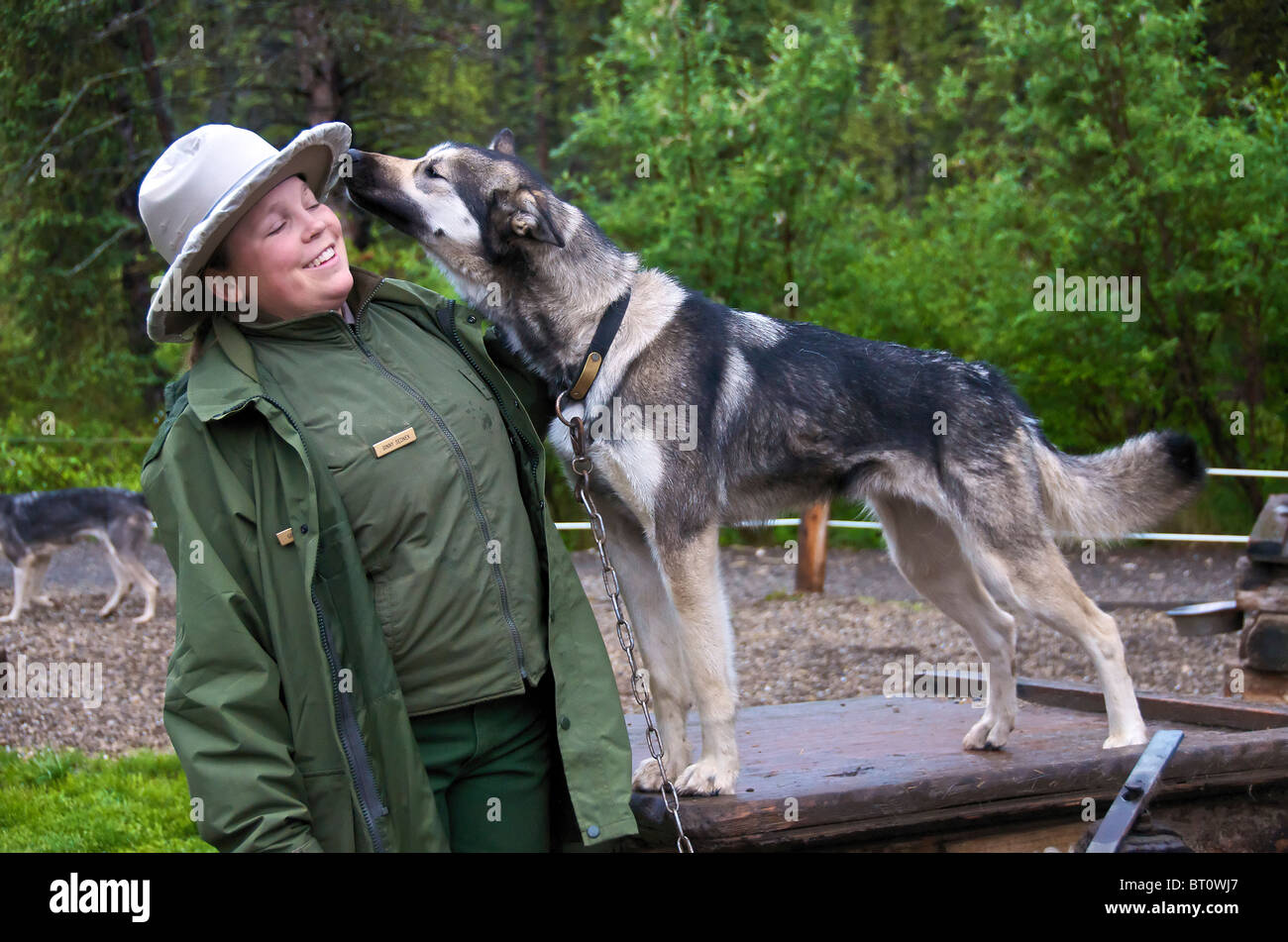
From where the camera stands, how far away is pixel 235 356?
257 cm

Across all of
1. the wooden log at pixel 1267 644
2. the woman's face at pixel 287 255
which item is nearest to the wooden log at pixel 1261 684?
the wooden log at pixel 1267 644

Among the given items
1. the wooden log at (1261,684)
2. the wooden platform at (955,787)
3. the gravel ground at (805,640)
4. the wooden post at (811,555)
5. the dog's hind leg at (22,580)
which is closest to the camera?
the wooden platform at (955,787)

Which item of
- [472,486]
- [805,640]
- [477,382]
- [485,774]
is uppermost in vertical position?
[477,382]

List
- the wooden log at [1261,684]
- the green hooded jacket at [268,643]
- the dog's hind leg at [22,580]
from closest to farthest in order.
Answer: the green hooded jacket at [268,643], the wooden log at [1261,684], the dog's hind leg at [22,580]

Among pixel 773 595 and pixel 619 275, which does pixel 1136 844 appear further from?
pixel 773 595

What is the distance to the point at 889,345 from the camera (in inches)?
147

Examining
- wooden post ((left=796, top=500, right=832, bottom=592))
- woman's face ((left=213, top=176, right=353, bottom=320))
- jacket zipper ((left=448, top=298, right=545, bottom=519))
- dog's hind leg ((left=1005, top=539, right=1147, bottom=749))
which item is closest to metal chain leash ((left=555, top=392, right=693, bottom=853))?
jacket zipper ((left=448, top=298, right=545, bottom=519))

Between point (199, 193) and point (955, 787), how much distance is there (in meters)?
2.62

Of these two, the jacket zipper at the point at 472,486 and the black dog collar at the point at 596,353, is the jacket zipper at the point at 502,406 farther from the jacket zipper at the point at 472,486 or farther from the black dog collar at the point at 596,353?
the black dog collar at the point at 596,353

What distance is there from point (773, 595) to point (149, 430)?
909 centimetres

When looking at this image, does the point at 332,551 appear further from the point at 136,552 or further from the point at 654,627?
the point at 136,552

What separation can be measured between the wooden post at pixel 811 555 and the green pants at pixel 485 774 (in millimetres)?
7614

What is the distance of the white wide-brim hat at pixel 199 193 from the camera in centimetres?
252

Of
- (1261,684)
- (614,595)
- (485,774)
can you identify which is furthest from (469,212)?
(1261,684)
